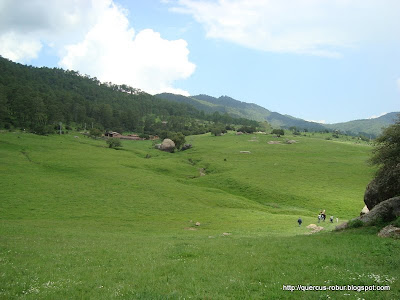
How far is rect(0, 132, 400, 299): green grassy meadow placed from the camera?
13273 millimetres

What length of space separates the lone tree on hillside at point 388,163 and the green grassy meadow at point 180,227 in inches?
326

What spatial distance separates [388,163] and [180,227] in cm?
3119

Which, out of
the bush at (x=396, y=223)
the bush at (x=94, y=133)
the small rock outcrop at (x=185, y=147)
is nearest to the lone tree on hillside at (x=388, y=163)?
the bush at (x=396, y=223)

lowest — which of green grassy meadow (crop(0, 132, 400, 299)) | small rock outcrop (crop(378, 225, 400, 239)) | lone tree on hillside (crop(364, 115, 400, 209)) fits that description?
green grassy meadow (crop(0, 132, 400, 299))

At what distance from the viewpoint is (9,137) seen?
115000mm

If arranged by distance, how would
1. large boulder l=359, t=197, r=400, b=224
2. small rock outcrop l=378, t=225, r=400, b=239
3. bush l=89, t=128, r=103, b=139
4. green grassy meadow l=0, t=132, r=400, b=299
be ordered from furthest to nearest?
bush l=89, t=128, r=103, b=139, large boulder l=359, t=197, r=400, b=224, small rock outcrop l=378, t=225, r=400, b=239, green grassy meadow l=0, t=132, r=400, b=299

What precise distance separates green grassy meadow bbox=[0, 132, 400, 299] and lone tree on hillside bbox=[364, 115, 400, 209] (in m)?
8.27

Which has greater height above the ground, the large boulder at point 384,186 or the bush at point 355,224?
the large boulder at point 384,186

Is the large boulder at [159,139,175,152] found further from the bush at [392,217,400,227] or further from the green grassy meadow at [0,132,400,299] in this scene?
the bush at [392,217,400,227]

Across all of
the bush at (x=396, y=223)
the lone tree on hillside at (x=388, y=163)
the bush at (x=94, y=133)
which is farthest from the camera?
the bush at (x=94, y=133)

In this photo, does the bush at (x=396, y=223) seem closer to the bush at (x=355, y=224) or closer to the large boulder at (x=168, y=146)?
the bush at (x=355, y=224)

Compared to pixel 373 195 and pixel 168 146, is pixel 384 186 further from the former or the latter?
pixel 168 146

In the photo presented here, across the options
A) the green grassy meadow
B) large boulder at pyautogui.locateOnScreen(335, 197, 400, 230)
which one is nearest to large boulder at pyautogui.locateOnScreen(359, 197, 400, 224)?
large boulder at pyautogui.locateOnScreen(335, 197, 400, 230)

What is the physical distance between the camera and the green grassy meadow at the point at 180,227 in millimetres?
13273
